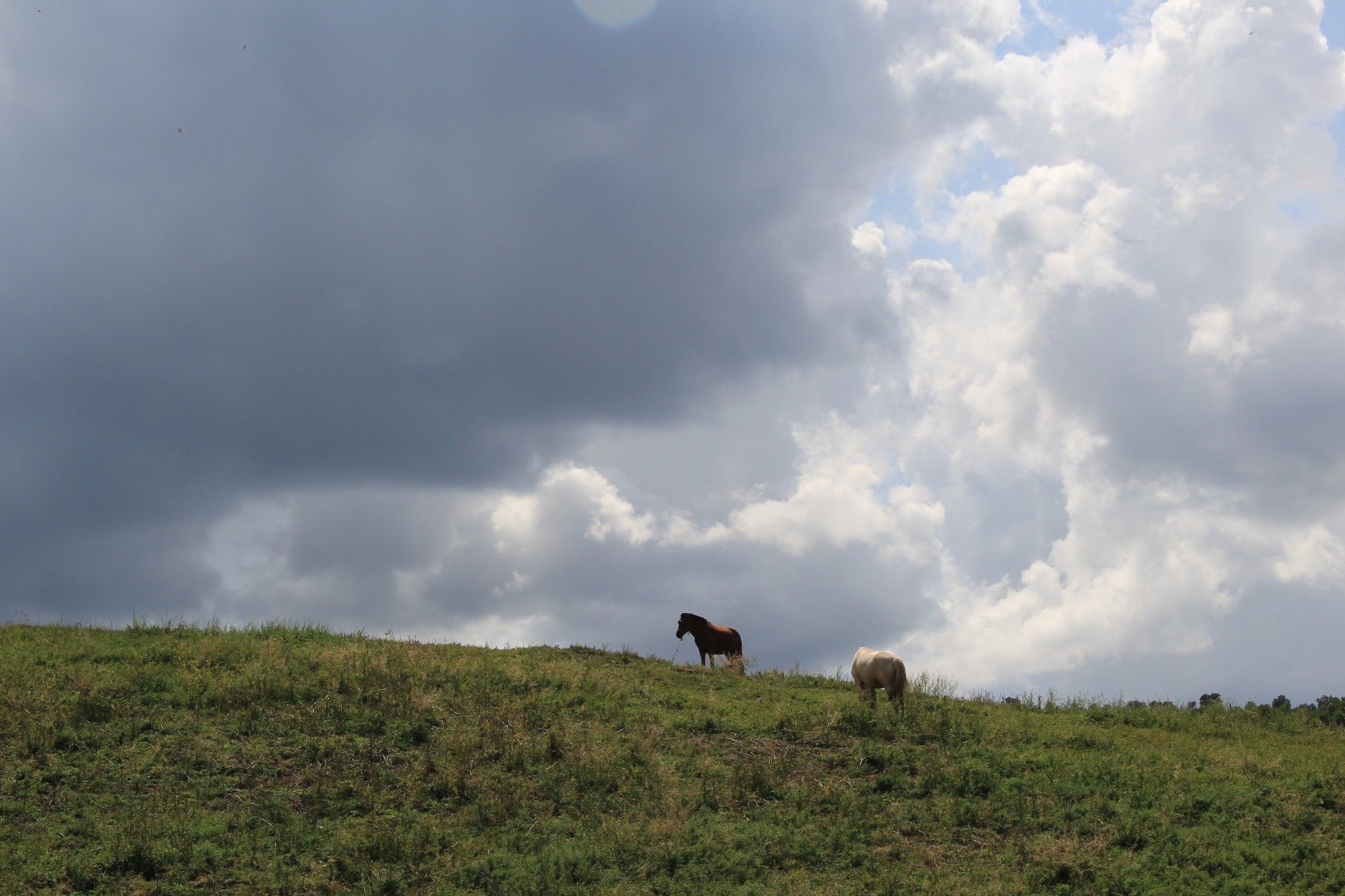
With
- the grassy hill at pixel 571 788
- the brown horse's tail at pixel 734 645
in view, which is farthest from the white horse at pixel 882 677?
the brown horse's tail at pixel 734 645

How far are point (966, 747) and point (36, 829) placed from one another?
1498cm

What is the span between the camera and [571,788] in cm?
1662

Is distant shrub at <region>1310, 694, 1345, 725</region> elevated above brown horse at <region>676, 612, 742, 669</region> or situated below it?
below

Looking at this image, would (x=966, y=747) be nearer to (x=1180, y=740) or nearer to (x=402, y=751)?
(x=1180, y=740)

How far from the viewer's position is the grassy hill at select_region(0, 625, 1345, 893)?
45.6 ft

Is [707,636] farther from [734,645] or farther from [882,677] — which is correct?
[882,677]

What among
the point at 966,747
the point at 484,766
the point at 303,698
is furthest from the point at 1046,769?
the point at 303,698

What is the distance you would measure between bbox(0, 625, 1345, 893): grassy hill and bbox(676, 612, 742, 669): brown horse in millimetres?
8650

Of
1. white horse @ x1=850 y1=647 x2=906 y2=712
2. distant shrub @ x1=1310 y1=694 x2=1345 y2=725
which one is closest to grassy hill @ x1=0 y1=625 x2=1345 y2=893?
white horse @ x1=850 y1=647 x2=906 y2=712

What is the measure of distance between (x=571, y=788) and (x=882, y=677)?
24.9ft

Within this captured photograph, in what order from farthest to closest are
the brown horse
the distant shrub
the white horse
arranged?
the brown horse
the distant shrub
the white horse

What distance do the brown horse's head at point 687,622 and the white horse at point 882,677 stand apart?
10.1 m

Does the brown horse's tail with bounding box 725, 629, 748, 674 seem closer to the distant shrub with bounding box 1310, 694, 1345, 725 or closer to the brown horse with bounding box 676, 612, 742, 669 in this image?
the brown horse with bounding box 676, 612, 742, 669

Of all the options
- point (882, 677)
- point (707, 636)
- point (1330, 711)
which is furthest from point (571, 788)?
point (1330, 711)
